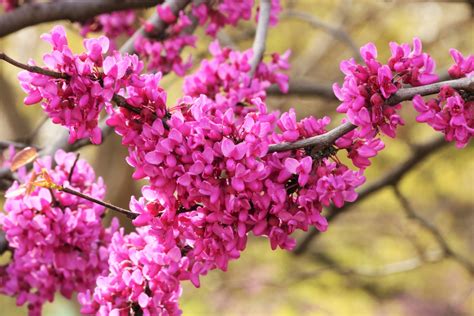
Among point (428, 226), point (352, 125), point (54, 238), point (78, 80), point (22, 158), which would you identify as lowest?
point (428, 226)

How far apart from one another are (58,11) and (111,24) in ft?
1.70

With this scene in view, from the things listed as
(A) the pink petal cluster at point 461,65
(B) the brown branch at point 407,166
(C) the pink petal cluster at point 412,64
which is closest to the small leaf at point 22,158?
(C) the pink petal cluster at point 412,64

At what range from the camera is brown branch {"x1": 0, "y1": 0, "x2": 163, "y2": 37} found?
9.77ft

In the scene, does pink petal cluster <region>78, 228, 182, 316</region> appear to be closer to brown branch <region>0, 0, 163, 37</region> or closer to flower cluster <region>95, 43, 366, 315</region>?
flower cluster <region>95, 43, 366, 315</region>

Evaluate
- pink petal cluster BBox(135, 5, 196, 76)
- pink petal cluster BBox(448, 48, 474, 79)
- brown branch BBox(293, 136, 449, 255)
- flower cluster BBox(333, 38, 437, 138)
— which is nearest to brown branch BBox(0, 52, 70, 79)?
flower cluster BBox(333, 38, 437, 138)

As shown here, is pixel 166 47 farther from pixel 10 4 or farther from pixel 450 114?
pixel 450 114

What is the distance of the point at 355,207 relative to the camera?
6465 mm

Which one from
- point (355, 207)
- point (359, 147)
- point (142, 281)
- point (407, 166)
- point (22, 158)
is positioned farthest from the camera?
point (355, 207)

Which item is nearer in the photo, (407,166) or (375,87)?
(375,87)

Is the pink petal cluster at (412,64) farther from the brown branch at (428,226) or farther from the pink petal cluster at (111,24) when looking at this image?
the brown branch at (428,226)

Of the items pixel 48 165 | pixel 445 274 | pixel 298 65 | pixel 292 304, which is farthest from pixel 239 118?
pixel 445 274

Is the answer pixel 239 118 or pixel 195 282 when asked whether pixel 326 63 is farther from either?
pixel 195 282

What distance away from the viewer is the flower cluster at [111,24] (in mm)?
3588

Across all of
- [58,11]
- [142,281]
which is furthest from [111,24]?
[142,281]
